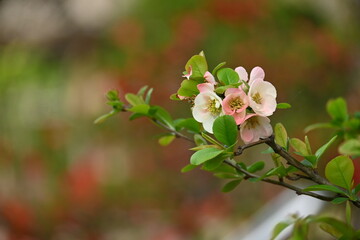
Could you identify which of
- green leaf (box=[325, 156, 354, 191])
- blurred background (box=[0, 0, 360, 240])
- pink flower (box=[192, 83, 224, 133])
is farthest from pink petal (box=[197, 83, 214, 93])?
blurred background (box=[0, 0, 360, 240])

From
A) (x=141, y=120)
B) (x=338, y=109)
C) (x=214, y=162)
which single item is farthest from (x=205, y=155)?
(x=141, y=120)

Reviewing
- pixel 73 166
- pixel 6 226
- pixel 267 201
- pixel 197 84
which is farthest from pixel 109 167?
pixel 197 84

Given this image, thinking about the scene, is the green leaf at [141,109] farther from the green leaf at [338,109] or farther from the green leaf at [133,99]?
the green leaf at [338,109]

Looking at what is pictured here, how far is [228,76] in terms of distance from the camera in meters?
0.40

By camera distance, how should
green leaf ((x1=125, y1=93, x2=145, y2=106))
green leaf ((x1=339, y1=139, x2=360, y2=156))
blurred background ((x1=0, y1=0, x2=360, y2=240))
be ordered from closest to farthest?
green leaf ((x1=339, y1=139, x2=360, y2=156)) < green leaf ((x1=125, y1=93, x2=145, y2=106)) < blurred background ((x1=0, y1=0, x2=360, y2=240))

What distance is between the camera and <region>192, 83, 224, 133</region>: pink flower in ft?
1.30

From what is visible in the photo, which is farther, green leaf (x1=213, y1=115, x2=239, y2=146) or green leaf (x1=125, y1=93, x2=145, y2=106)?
green leaf (x1=125, y1=93, x2=145, y2=106)

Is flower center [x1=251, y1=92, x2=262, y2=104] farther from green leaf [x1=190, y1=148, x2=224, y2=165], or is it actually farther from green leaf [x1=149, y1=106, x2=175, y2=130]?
green leaf [x1=149, y1=106, x2=175, y2=130]

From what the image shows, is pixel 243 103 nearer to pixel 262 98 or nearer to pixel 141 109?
pixel 262 98

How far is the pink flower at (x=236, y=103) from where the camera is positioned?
39 centimetres

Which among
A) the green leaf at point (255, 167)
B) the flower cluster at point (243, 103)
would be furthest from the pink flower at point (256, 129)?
the green leaf at point (255, 167)

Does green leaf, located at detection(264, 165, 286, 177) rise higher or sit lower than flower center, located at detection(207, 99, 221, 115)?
lower

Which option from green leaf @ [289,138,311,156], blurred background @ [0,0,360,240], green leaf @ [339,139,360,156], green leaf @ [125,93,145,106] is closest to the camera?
green leaf @ [339,139,360,156]

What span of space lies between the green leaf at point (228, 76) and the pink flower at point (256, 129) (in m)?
0.03
